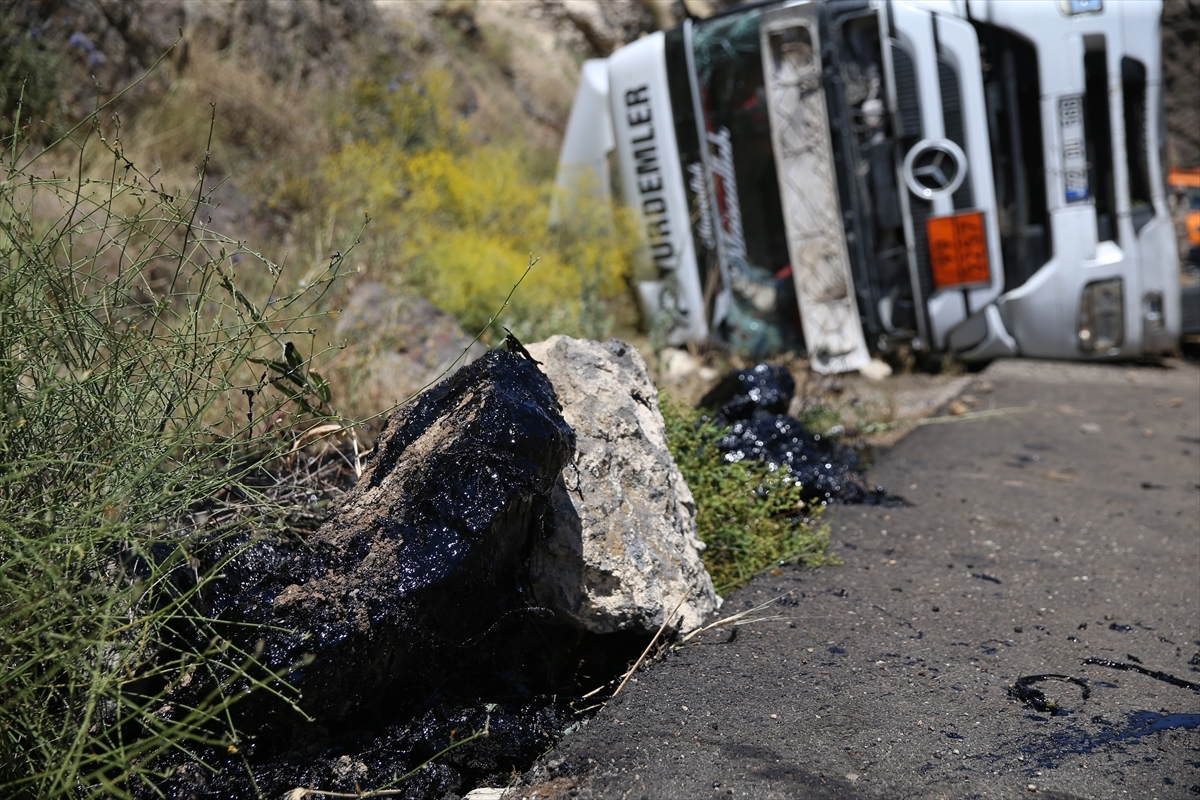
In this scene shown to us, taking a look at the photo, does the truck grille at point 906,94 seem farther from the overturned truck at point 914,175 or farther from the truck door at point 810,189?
the truck door at point 810,189

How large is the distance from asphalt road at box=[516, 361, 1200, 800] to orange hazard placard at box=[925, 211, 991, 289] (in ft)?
6.05

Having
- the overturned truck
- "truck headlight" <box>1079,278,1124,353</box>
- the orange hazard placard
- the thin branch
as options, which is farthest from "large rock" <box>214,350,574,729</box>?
"truck headlight" <box>1079,278,1124,353</box>

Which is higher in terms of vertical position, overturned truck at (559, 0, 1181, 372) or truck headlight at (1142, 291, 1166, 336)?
overturned truck at (559, 0, 1181, 372)

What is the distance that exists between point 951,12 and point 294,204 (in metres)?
4.14

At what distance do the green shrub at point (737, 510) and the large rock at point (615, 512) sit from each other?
0.20 m

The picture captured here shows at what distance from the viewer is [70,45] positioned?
558 cm

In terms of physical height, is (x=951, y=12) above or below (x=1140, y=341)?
above

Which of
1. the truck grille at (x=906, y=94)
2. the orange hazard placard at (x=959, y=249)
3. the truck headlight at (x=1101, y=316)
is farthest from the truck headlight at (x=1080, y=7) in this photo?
the truck headlight at (x=1101, y=316)

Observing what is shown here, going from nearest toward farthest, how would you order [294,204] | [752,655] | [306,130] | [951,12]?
[752,655] → [951,12] → [294,204] → [306,130]

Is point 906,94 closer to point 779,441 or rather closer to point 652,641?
point 779,441

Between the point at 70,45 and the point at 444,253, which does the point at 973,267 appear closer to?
the point at 444,253

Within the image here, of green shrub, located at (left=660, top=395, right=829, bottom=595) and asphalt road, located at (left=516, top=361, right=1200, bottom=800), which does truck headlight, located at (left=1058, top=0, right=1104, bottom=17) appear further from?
green shrub, located at (left=660, top=395, right=829, bottom=595)

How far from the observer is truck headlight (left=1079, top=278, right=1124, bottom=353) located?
219 inches

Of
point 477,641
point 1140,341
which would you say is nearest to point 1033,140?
point 1140,341
